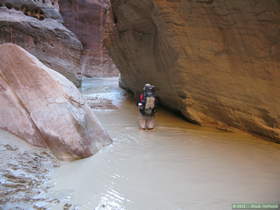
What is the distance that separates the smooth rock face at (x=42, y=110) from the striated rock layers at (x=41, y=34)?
22.7ft

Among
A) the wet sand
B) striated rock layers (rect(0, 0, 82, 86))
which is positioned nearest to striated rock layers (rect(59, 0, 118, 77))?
striated rock layers (rect(0, 0, 82, 86))

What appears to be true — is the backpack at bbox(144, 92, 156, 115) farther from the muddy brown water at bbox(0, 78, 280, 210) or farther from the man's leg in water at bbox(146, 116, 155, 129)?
the muddy brown water at bbox(0, 78, 280, 210)

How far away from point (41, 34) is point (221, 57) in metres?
8.28

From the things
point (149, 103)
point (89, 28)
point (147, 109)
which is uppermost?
point (89, 28)

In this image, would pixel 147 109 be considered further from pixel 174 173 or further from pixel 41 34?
pixel 41 34

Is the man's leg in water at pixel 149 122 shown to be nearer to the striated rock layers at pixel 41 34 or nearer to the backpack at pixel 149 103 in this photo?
the backpack at pixel 149 103

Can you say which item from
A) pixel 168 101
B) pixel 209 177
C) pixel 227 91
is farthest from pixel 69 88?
pixel 168 101

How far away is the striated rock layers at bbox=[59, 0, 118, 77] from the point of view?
1962cm

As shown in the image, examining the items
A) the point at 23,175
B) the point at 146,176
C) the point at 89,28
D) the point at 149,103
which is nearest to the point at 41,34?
the point at 149,103

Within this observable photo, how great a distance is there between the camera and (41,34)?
11266mm

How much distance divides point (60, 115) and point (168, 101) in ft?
13.8

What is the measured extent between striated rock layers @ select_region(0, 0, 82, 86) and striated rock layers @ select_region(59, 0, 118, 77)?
6.87 metres

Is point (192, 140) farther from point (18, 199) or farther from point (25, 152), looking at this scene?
point (18, 199)

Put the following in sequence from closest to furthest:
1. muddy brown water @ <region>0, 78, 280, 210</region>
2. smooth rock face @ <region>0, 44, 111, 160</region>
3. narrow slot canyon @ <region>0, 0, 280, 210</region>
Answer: muddy brown water @ <region>0, 78, 280, 210</region> < narrow slot canyon @ <region>0, 0, 280, 210</region> < smooth rock face @ <region>0, 44, 111, 160</region>
